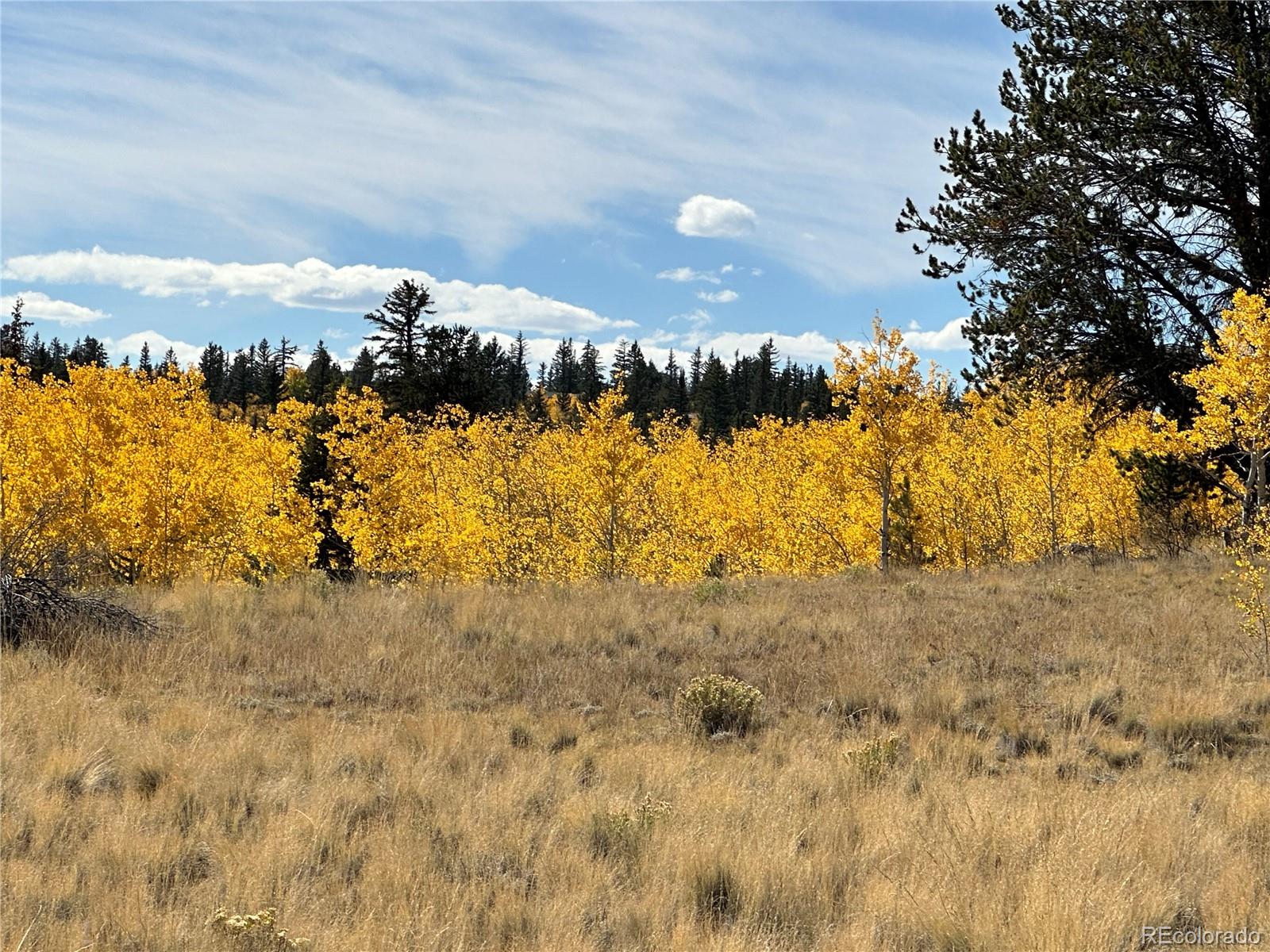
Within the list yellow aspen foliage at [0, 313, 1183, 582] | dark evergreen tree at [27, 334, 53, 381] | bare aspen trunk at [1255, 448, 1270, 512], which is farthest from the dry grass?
dark evergreen tree at [27, 334, 53, 381]

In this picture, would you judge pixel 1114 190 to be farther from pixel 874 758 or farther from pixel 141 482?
pixel 141 482

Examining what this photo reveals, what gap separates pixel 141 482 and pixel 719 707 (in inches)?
538

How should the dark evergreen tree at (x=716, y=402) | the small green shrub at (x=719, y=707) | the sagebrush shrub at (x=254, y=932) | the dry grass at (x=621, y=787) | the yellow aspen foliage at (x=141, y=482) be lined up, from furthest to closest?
the dark evergreen tree at (x=716, y=402) < the yellow aspen foliage at (x=141, y=482) < the small green shrub at (x=719, y=707) < the dry grass at (x=621, y=787) < the sagebrush shrub at (x=254, y=932)

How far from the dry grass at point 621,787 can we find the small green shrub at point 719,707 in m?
0.19

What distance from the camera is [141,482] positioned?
15258mm

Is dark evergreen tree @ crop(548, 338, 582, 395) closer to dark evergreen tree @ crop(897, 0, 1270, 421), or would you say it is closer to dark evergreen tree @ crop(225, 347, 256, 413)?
dark evergreen tree @ crop(225, 347, 256, 413)

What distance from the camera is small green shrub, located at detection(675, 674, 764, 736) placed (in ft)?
20.9

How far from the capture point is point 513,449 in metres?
25.3

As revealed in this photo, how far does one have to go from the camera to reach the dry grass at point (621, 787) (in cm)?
344

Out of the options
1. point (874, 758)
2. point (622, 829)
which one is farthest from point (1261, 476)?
point (622, 829)

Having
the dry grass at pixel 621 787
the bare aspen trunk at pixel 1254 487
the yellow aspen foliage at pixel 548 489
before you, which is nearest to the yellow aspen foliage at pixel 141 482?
the yellow aspen foliage at pixel 548 489

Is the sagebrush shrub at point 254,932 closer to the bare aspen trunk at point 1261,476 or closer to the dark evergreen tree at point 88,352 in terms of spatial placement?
the bare aspen trunk at point 1261,476

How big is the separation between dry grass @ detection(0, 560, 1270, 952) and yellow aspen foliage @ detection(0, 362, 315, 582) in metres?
6.96

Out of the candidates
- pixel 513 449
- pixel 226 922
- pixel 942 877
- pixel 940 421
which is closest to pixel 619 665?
pixel 942 877
